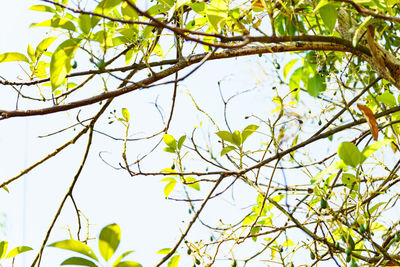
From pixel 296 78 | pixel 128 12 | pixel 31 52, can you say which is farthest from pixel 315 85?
pixel 31 52

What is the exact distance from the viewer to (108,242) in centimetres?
53

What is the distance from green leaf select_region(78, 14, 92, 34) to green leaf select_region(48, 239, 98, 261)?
0.31 metres

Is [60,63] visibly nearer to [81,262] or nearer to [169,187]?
[81,262]

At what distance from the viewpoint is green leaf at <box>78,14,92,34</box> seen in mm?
678

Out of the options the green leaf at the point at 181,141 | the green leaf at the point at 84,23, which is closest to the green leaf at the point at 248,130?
the green leaf at the point at 181,141

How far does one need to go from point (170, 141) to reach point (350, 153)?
41 centimetres

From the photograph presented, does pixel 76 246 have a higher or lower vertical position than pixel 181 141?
lower

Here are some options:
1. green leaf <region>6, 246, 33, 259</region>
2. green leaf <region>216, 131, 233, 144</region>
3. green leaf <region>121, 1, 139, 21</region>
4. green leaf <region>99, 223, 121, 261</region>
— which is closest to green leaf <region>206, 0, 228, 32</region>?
green leaf <region>121, 1, 139, 21</region>

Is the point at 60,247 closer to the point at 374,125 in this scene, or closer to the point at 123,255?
the point at 123,255

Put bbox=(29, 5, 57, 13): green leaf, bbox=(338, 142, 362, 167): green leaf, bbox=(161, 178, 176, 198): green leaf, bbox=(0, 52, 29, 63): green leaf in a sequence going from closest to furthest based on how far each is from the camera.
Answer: bbox=(338, 142, 362, 167): green leaf
bbox=(29, 5, 57, 13): green leaf
bbox=(0, 52, 29, 63): green leaf
bbox=(161, 178, 176, 198): green leaf

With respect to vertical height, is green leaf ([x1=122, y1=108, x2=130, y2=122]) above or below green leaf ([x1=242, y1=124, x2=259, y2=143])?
above

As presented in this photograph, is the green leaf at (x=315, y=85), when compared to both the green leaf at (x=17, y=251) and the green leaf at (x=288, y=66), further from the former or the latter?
the green leaf at (x=17, y=251)

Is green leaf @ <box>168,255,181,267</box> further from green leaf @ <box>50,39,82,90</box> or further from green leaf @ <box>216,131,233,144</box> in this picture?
green leaf @ <box>50,39,82,90</box>

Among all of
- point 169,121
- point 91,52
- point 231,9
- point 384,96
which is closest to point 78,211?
point 169,121
